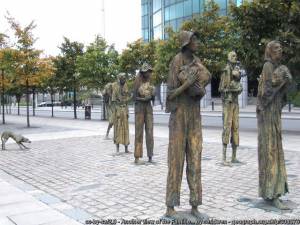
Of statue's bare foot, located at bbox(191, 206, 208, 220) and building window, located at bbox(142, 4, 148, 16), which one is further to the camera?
building window, located at bbox(142, 4, 148, 16)

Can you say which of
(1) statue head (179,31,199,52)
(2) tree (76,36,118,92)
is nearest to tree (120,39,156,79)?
(2) tree (76,36,118,92)

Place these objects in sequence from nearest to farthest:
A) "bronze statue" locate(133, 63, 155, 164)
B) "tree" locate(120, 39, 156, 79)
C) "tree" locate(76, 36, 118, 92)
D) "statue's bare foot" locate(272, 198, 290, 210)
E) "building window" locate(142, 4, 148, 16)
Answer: "statue's bare foot" locate(272, 198, 290, 210) → "bronze statue" locate(133, 63, 155, 164) → "tree" locate(76, 36, 118, 92) → "tree" locate(120, 39, 156, 79) → "building window" locate(142, 4, 148, 16)

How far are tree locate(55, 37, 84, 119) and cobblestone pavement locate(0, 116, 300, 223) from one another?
18.1 m

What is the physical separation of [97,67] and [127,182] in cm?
1914

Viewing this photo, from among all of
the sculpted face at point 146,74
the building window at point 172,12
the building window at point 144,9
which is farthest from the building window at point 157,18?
the sculpted face at point 146,74

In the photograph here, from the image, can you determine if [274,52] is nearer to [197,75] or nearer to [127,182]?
[197,75]

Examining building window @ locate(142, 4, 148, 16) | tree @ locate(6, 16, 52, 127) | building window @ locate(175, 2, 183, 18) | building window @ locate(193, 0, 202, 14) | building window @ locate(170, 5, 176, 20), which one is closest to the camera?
tree @ locate(6, 16, 52, 127)

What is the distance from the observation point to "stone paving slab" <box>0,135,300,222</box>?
638 centimetres

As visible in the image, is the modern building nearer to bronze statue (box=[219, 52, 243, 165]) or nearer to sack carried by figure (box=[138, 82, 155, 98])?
sack carried by figure (box=[138, 82, 155, 98])

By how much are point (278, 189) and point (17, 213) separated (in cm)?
358

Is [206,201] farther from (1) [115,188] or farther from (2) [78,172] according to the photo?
(2) [78,172]

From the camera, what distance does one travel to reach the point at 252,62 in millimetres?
16688

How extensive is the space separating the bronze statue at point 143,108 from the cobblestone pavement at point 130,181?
42cm

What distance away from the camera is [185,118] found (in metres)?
5.54
